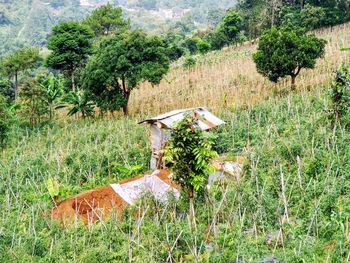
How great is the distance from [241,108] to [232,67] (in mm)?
8247

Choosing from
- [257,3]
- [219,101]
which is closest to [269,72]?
[219,101]

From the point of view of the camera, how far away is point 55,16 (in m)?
96.7

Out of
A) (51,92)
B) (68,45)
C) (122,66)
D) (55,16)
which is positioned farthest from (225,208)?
(55,16)

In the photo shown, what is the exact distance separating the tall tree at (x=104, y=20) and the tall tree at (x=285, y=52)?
724 inches

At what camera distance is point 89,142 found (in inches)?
563

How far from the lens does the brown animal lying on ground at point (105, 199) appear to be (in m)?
8.82

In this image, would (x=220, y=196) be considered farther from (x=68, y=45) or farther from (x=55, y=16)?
(x=55, y=16)

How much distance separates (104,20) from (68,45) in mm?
11438

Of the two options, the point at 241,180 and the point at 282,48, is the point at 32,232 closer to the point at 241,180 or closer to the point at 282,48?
the point at 241,180

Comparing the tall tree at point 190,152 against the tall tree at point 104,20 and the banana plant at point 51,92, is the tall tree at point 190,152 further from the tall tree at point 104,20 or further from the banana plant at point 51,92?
the tall tree at point 104,20

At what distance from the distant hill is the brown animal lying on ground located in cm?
5481

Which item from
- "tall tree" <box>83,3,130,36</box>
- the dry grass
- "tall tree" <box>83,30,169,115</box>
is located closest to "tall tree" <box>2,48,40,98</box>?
the dry grass

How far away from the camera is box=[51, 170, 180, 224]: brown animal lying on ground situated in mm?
8820

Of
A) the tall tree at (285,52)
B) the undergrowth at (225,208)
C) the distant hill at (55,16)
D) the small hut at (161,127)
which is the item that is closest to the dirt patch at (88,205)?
the undergrowth at (225,208)
